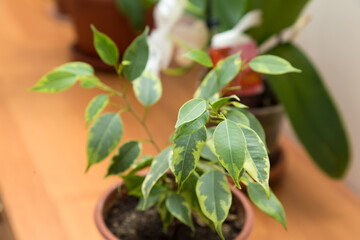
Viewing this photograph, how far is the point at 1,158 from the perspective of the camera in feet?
3.21

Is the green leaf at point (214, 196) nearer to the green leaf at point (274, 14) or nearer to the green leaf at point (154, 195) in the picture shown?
the green leaf at point (154, 195)

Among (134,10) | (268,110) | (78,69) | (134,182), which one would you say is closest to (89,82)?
(78,69)

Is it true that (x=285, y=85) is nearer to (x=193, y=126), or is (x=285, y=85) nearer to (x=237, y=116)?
(x=237, y=116)

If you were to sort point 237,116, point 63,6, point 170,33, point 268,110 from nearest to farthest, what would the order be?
point 237,116 < point 268,110 < point 170,33 < point 63,6

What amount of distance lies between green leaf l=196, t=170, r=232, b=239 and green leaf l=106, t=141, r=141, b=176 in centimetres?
13

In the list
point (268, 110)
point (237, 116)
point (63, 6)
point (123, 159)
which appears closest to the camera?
point (237, 116)

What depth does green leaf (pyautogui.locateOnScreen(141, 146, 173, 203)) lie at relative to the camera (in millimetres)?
577

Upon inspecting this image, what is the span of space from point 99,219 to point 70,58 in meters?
0.78

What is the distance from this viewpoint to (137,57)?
0.63 metres

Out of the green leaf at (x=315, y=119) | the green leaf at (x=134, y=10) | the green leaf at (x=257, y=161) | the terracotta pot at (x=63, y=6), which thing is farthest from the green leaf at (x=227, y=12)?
the terracotta pot at (x=63, y=6)


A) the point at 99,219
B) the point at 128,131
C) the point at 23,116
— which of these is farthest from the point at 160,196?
the point at 23,116

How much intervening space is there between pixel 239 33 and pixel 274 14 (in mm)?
74

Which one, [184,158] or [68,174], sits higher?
[184,158]

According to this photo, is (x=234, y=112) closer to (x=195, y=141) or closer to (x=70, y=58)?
(x=195, y=141)
